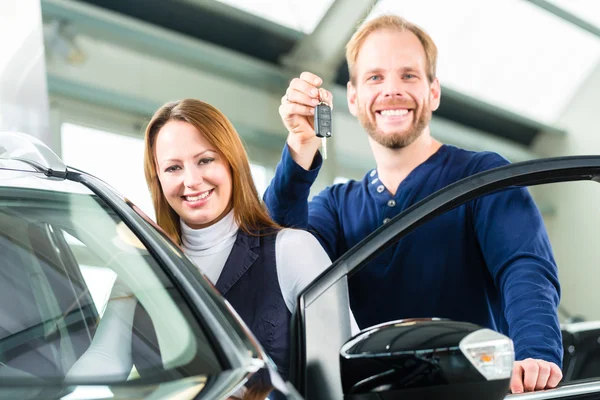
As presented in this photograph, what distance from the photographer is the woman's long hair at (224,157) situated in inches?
61.0

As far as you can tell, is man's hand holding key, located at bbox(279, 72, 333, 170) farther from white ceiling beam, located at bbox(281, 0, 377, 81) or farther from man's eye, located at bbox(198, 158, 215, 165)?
white ceiling beam, located at bbox(281, 0, 377, 81)

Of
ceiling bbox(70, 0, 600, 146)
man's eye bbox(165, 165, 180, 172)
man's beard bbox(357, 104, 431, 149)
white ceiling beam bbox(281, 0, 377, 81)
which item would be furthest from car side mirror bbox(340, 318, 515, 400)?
white ceiling beam bbox(281, 0, 377, 81)

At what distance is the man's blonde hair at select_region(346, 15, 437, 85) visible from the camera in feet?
6.49

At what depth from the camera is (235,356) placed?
817mm

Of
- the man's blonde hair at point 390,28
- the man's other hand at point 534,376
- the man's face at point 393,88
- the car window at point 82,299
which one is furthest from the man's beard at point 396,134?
the car window at point 82,299

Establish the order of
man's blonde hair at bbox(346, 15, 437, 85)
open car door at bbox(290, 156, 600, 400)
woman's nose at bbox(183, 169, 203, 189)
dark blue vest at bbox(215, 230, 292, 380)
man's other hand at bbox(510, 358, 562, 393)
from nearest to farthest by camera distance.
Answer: open car door at bbox(290, 156, 600, 400) < man's other hand at bbox(510, 358, 562, 393) < dark blue vest at bbox(215, 230, 292, 380) < woman's nose at bbox(183, 169, 203, 189) < man's blonde hair at bbox(346, 15, 437, 85)

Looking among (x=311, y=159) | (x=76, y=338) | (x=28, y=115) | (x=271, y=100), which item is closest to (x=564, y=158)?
(x=76, y=338)

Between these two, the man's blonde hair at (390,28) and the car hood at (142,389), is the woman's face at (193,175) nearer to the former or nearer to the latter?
the man's blonde hair at (390,28)

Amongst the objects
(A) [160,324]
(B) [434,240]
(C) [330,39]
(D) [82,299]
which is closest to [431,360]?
(A) [160,324]

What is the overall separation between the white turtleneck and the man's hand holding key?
23 cm

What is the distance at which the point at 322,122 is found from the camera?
1558 mm

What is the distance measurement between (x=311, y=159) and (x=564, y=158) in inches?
30.0

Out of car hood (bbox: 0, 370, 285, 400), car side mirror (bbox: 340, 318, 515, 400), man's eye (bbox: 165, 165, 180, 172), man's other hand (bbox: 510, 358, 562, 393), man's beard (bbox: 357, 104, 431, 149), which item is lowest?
car hood (bbox: 0, 370, 285, 400)

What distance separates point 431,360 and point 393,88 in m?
1.11
